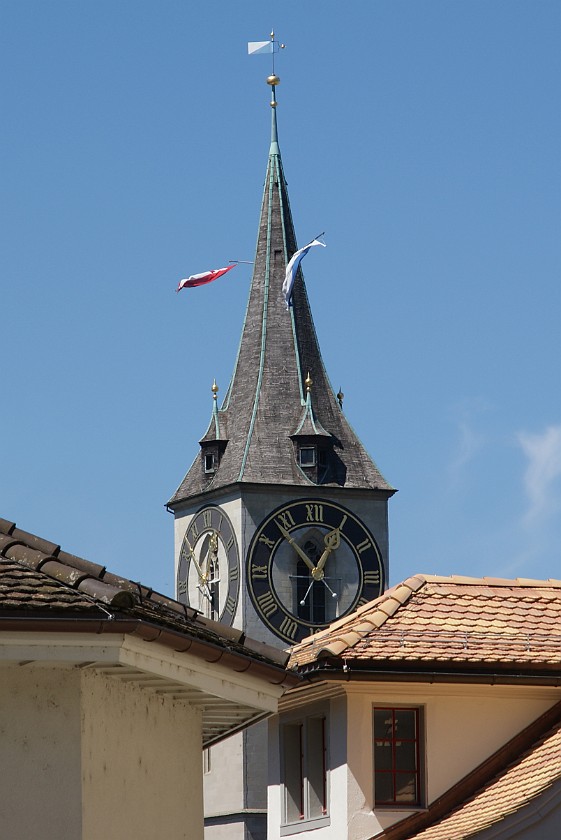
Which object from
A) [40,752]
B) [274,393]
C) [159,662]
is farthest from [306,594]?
[40,752]

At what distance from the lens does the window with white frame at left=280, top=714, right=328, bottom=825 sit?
85.4 ft

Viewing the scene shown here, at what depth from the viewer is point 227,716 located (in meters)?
16.1

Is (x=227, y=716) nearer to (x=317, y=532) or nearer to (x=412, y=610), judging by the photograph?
(x=412, y=610)

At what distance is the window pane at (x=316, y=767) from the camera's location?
26.0 m

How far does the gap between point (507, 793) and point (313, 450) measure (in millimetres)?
53019

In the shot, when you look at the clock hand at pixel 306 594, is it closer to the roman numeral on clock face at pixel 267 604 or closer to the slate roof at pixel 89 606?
the roman numeral on clock face at pixel 267 604

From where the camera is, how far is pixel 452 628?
2584cm

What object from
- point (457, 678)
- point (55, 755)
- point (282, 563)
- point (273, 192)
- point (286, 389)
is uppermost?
point (273, 192)

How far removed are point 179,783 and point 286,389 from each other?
63123 mm

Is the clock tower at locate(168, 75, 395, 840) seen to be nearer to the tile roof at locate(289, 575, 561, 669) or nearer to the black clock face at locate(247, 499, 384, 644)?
the black clock face at locate(247, 499, 384, 644)

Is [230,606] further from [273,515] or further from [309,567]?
[273,515]

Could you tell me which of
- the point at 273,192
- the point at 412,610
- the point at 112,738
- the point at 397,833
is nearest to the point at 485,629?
the point at 412,610

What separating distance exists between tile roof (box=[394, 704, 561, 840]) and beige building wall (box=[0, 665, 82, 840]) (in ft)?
29.4

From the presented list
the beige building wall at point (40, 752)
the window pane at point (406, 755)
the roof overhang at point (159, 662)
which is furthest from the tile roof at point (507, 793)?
the beige building wall at point (40, 752)
